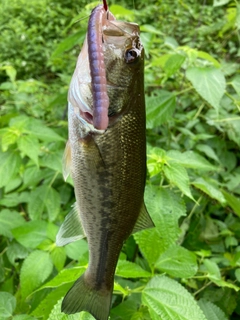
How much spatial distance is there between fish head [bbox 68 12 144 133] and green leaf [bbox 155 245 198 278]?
57 centimetres

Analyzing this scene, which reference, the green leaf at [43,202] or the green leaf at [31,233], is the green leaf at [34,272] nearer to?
the green leaf at [31,233]

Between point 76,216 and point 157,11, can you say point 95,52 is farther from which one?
point 157,11

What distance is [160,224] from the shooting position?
1.08 metres

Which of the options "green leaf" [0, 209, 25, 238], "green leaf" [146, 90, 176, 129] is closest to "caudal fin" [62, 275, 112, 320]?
"green leaf" [0, 209, 25, 238]

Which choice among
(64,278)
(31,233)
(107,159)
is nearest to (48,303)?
(64,278)

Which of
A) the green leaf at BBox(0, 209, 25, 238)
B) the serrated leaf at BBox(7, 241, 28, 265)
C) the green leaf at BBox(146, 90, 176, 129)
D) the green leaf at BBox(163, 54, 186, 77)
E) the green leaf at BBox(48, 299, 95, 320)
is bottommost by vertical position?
the serrated leaf at BBox(7, 241, 28, 265)

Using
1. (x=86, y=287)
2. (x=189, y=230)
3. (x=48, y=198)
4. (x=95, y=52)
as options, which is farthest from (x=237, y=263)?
(x=95, y=52)

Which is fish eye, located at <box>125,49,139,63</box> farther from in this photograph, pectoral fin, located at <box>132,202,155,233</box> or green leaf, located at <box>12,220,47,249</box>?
green leaf, located at <box>12,220,47,249</box>

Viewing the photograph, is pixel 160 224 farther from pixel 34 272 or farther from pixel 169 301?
pixel 34 272

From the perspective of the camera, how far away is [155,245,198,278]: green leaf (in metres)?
1.08

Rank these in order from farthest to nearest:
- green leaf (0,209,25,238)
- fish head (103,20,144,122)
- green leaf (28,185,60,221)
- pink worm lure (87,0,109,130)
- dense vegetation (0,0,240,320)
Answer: green leaf (28,185,60,221) < green leaf (0,209,25,238) < dense vegetation (0,0,240,320) < fish head (103,20,144,122) < pink worm lure (87,0,109,130)

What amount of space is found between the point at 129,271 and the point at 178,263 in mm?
189

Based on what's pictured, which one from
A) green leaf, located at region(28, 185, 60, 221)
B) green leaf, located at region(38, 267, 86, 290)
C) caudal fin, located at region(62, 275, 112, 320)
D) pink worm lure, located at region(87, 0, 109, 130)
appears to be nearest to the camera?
pink worm lure, located at region(87, 0, 109, 130)

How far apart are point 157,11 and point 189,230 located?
3653mm
